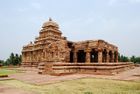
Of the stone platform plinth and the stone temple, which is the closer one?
the stone platform plinth

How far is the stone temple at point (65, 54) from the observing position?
1357 cm

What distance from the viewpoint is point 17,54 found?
48.1 m

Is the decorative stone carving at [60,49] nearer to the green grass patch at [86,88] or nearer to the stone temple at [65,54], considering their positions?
the stone temple at [65,54]

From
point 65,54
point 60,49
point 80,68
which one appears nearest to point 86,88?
point 80,68

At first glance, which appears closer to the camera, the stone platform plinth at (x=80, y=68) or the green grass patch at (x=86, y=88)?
the green grass patch at (x=86, y=88)

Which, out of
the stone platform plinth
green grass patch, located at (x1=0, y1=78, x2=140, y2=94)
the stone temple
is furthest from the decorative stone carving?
green grass patch, located at (x1=0, y1=78, x2=140, y2=94)

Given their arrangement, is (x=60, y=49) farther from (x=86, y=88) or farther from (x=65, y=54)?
(x=86, y=88)

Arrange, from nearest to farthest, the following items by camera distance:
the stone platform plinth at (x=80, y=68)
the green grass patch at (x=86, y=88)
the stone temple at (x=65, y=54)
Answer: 1. the green grass patch at (x=86, y=88)
2. the stone platform plinth at (x=80, y=68)
3. the stone temple at (x=65, y=54)

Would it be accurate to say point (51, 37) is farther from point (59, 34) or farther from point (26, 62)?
point (26, 62)

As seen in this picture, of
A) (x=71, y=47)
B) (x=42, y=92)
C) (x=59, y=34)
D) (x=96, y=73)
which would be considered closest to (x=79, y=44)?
(x=71, y=47)

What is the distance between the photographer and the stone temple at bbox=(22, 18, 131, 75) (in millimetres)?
13569

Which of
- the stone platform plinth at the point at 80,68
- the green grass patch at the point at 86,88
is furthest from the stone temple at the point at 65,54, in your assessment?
the green grass patch at the point at 86,88

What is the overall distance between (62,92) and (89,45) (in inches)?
554

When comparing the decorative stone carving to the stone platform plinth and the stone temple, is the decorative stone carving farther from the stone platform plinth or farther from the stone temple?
the stone platform plinth
